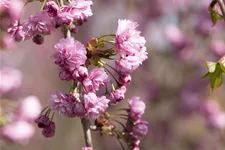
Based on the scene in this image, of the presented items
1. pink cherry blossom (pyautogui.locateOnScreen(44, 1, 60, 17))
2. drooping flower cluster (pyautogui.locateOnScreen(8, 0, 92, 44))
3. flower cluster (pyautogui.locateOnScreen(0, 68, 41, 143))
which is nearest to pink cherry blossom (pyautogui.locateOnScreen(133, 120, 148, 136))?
drooping flower cluster (pyautogui.locateOnScreen(8, 0, 92, 44))

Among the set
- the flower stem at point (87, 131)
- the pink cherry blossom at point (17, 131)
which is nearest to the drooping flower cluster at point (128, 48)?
the flower stem at point (87, 131)

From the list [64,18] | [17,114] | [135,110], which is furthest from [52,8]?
[17,114]

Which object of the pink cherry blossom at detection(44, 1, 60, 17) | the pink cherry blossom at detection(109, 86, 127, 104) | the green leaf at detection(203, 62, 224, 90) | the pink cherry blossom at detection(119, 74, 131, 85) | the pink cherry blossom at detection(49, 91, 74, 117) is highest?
the pink cherry blossom at detection(44, 1, 60, 17)

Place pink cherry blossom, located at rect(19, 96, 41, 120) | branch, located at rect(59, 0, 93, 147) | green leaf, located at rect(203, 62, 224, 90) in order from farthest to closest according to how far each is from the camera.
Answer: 1. pink cherry blossom, located at rect(19, 96, 41, 120)
2. green leaf, located at rect(203, 62, 224, 90)
3. branch, located at rect(59, 0, 93, 147)

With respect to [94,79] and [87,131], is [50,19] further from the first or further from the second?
[87,131]

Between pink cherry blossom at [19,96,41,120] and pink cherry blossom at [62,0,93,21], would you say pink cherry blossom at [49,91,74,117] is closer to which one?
pink cherry blossom at [62,0,93,21]

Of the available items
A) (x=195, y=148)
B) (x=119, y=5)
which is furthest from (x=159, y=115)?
(x=119, y=5)

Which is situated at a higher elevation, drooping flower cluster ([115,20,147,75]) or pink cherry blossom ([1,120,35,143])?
pink cherry blossom ([1,120,35,143])
